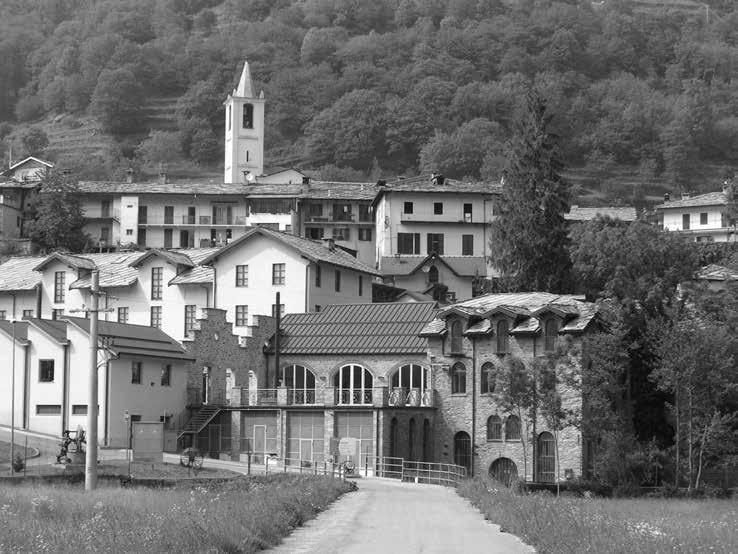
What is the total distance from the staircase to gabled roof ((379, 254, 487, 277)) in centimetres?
3895

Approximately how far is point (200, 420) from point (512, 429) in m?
15.4

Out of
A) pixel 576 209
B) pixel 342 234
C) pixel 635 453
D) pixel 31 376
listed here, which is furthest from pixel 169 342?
pixel 576 209

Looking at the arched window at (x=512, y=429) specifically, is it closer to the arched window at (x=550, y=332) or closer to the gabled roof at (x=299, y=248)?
the arched window at (x=550, y=332)

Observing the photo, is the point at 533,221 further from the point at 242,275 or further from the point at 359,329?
the point at 242,275

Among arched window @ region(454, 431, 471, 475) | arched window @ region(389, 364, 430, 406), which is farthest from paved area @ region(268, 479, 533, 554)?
arched window @ region(389, 364, 430, 406)

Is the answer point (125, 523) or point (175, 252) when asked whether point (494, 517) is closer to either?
point (125, 523)

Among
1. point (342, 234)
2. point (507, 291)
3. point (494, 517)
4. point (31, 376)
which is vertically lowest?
point (494, 517)

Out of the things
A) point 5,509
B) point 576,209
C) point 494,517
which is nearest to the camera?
point 5,509

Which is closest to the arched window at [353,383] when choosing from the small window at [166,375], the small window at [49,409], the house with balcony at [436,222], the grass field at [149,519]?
the small window at [166,375]

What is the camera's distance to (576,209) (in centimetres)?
14688

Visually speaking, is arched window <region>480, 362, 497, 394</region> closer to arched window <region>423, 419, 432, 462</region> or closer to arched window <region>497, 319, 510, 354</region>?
arched window <region>497, 319, 510, 354</region>

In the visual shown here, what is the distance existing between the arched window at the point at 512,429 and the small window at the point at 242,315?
2108 cm

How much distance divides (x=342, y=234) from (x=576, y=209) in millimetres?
27218

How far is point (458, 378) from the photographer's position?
2921 inches
